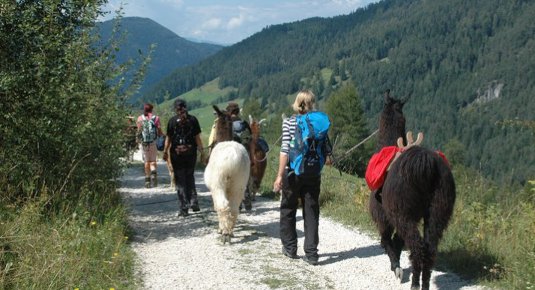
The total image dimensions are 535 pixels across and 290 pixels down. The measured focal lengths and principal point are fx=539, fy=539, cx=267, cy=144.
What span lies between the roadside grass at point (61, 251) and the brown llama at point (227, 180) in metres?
1.47

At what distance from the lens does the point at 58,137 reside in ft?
24.8

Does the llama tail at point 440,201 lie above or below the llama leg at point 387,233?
above

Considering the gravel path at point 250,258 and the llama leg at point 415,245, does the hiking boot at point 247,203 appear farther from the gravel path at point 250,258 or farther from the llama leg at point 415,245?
the llama leg at point 415,245

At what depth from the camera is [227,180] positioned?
321 inches

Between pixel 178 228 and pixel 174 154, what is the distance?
1.51 metres

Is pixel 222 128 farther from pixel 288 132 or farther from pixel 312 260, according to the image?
pixel 312 260

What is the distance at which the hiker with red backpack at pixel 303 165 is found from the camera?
270 inches

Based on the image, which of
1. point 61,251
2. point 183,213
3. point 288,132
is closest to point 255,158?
point 183,213

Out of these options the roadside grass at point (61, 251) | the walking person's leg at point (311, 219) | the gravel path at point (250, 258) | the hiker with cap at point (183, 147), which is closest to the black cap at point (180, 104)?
the hiker with cap at point (183, 147)

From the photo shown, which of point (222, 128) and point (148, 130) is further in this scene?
point (148, 130)

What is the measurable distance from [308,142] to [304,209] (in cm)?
96

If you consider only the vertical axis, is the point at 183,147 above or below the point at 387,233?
above

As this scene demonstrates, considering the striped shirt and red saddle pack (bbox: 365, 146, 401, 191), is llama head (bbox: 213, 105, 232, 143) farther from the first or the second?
red saddle pack (bbox: 365, 146, 401, 191)

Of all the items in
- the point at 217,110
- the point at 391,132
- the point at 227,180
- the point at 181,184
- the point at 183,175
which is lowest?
the point at 181,184
